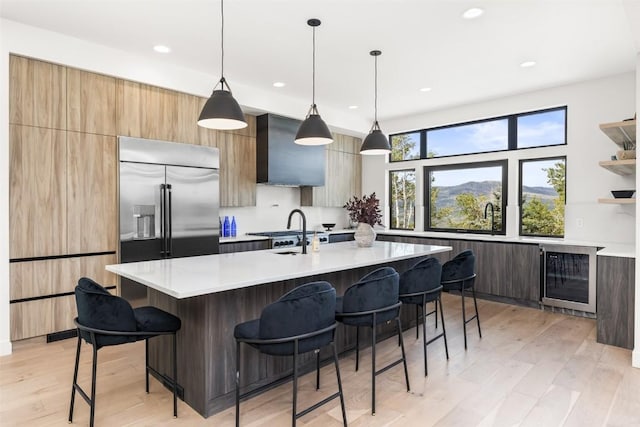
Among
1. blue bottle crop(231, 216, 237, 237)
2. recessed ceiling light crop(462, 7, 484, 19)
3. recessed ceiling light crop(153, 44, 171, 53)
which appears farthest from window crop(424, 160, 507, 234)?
recessed ceiling light crop(153, 44, 171, 53)

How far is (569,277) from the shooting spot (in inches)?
180

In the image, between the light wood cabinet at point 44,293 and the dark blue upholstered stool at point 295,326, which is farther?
the light wood cabinet at point 44,293

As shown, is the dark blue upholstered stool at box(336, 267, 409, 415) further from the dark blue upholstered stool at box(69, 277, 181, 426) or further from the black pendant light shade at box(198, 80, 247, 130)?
the black pendant light shade at box(198, 80, 247, 130)

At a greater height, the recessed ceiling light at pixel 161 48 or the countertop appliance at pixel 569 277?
the recessed ceiling light at pixel 161 48

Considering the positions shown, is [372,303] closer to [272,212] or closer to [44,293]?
[44,293]

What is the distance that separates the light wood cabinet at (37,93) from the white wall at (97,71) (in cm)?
6

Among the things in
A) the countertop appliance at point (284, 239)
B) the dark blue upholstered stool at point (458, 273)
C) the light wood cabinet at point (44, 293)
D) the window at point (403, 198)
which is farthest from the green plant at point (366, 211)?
the window at point (403, 198)

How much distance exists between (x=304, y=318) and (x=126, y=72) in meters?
3.50

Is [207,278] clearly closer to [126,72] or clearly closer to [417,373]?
[417,373]

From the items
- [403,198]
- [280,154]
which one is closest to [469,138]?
[403,198]

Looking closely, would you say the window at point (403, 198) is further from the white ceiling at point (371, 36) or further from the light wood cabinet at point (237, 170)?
the light wood cabinet at point (237, 170)

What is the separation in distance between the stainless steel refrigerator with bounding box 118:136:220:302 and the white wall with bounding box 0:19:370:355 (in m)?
0.75

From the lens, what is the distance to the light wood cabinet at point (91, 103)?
3705 millimetres

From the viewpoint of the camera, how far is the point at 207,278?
2.22 m
